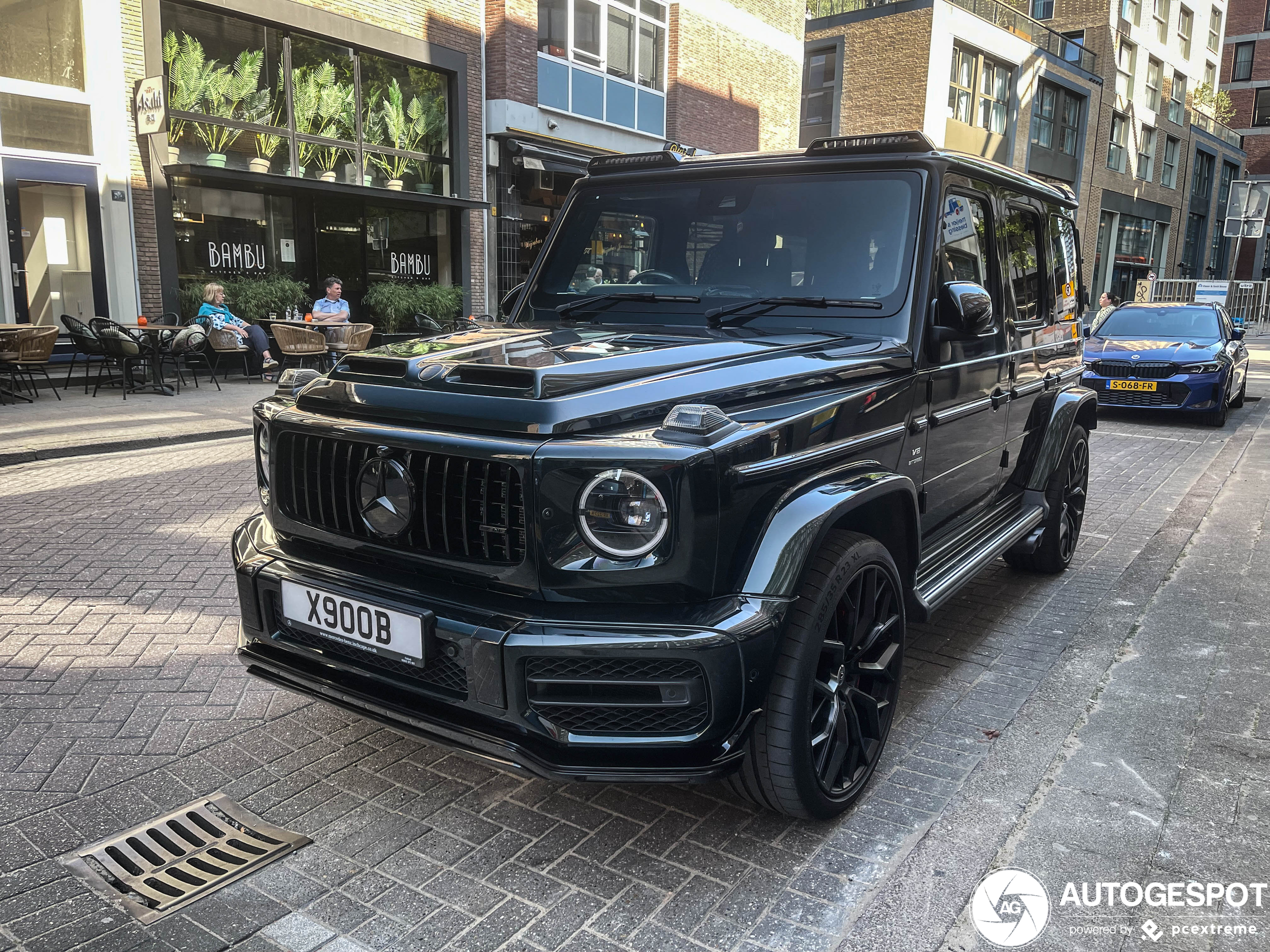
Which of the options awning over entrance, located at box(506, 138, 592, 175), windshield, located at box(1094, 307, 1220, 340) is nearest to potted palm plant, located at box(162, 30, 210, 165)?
awning over entrance, located at box(506, 138, 592, 175)

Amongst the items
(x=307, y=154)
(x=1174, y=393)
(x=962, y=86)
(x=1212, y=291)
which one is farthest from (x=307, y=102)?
(x=1212, y=291)

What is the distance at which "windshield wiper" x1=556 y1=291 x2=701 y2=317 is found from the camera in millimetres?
3664

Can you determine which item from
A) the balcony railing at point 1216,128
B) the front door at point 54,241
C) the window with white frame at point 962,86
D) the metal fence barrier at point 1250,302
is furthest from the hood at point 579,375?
the balcony railing at point 1216,128

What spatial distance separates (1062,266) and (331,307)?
1120 cm

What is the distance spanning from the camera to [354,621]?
2.62 meters

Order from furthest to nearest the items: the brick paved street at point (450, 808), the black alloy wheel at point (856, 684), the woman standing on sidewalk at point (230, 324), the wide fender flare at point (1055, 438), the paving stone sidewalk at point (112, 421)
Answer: the woman standing on sidewalk at point (230, 324)
the paving stone sidewalk at point (112, 421)
the wide fender flare at point (1055, 438)
the black alloy wheel at point (856, 684)
the brick paved street at point (450, 808)

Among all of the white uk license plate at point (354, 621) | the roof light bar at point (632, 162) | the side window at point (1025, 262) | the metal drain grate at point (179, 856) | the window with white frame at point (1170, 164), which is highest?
the window with white frame at point (1170, 164)

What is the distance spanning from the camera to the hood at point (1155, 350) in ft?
40.0

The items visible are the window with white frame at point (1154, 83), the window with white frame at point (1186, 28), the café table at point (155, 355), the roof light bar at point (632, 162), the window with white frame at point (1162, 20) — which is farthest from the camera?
the window with white frame at point (1186, 28)

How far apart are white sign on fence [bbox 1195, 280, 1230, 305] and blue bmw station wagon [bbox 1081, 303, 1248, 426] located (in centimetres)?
1456

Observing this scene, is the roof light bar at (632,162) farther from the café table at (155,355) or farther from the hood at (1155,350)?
the hood at (1155,350)

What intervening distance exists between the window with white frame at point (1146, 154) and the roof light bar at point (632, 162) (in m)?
47.1

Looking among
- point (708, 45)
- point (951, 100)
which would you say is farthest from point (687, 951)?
point (951, 100)

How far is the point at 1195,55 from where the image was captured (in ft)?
155
